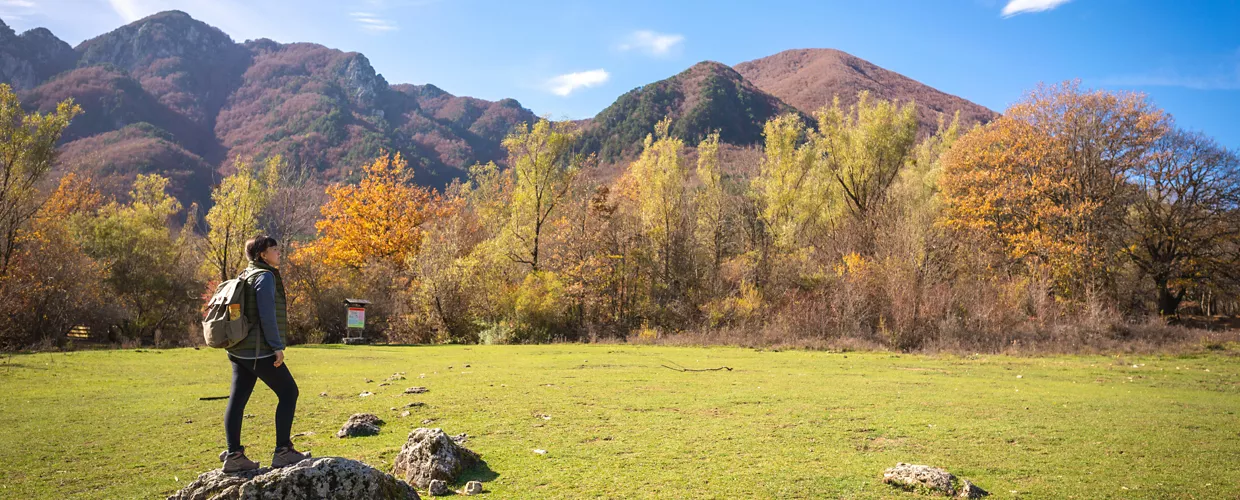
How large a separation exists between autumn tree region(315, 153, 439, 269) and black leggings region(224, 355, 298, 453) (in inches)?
1295

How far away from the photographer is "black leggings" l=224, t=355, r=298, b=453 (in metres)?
5.16

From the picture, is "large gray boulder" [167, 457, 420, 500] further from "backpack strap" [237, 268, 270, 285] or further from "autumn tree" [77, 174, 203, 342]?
"autumn tree" [77, 174, 203, 342]

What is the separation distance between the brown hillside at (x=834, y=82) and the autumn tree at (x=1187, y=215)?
5594 centimetres

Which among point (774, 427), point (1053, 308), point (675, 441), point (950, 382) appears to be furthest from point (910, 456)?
point (1053, 308)

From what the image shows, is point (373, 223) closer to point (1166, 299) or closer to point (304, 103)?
point (1166, 299)

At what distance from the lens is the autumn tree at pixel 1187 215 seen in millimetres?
31766

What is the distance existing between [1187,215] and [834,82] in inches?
4488

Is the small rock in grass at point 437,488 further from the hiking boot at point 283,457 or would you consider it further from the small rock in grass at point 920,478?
the small rock in grass at point 920,478

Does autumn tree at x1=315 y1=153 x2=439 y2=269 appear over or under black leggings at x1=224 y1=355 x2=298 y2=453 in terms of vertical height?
over

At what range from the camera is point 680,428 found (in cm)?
810

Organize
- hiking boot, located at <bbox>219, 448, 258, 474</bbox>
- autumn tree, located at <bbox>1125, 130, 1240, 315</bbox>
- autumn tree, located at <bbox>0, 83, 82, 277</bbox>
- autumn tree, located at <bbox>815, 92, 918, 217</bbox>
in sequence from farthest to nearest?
autumn tree, located at <bbox>815, 92, 918, 217</bbox> < autumn tree, located at <bbox>1125, 130, 1240, 315</bbox> < autumn tree, located at <bbox>0, 83, 82, 277</bbox> < hiking boot, located at <bbox>219, 448, 258, 474</bbox>

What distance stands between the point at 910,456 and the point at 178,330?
32600 millimetres

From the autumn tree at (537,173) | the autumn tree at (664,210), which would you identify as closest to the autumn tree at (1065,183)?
the autumn tree at (664,210)

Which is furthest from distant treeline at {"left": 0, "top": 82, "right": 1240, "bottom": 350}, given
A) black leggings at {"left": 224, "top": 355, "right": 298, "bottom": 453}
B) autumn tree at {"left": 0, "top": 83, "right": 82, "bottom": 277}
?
black leggings at {"left": 224, "top": 355, "right": 298, "bottom": 453}
